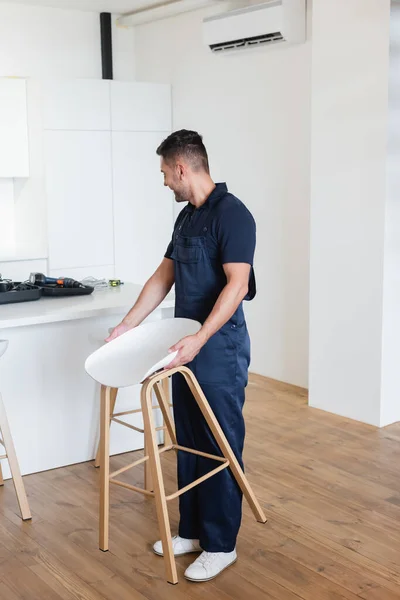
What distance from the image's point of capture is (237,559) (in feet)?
9.89

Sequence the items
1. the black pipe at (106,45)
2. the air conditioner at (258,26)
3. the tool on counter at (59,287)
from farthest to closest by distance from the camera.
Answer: the black pipe at (106,45) → the air conditioner at (258,26) → the tool on counter at (59,287)

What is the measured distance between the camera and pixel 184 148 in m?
2.84

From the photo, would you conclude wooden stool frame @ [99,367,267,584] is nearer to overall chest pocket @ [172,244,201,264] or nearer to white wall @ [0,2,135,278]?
overall chest pocket @ [172,244,201,264]

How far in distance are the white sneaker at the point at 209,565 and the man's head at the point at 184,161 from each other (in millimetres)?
1316

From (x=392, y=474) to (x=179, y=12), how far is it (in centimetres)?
376

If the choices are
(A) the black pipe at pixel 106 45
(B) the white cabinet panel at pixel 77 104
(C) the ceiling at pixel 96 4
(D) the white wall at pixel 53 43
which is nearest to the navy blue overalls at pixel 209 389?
(B) the white cabinet panel at pixel 77 104

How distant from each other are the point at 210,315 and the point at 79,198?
3.44 metres

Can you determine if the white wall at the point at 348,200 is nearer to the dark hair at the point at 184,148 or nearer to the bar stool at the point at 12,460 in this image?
the dark hair at the point at 184,148

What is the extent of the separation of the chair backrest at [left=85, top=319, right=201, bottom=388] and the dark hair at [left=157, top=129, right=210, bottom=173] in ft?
1.91

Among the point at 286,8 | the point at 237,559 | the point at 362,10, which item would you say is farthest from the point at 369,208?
the point at 237,559


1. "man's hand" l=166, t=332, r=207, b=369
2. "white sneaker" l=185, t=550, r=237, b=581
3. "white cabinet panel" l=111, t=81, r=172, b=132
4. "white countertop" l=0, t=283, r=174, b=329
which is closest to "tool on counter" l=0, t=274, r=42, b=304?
"white countertop" l=0, t=283, r=174, b=329

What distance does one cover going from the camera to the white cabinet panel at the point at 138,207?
6.14 m

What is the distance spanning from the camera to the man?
2.79 m

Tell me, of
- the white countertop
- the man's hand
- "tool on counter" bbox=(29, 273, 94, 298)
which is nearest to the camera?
the man's hand
